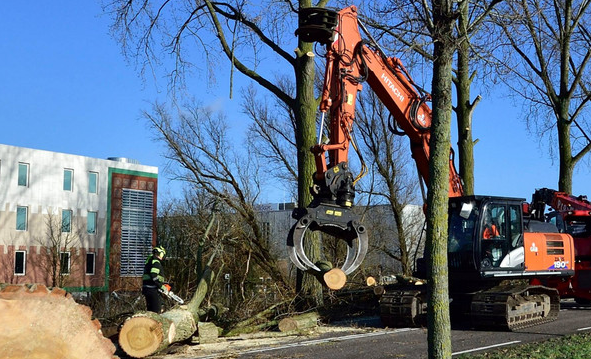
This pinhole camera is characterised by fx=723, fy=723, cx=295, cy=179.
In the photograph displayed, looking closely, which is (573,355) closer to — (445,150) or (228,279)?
(445,150)

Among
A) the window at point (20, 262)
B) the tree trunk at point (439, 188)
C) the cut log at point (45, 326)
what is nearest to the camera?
the cut log at point (45, 326)

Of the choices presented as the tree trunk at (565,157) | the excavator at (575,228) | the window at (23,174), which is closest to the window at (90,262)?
the window at (23,174)

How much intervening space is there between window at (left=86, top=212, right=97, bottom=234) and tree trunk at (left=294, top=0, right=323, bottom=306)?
107 feet

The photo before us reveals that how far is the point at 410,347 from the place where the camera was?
11.5 m

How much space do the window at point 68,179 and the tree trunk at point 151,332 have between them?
34723 millimetres

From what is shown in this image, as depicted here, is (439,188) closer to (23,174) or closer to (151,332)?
(151,332)

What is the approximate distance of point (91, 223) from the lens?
1811 inches

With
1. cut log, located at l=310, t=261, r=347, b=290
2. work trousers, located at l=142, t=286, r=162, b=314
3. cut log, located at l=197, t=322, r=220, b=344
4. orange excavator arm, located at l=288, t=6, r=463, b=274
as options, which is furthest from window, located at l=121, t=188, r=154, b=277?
cut log, located at l=310, t=261, r=347, b=290

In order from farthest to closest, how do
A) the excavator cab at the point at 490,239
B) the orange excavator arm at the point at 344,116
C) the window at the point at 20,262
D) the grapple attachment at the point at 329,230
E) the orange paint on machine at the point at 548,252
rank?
the window at the point at 20,262 < the orange paint on machine at the point at 548,252 < the excavator cab at the point at 490,239 < the orange excavator arm at the point at 344,116 < the grapple attachment at the point at 329,230

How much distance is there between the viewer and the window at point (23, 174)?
4135 cm

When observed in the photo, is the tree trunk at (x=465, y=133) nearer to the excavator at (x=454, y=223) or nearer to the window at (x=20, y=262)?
the excavator at (x=454, y=223)

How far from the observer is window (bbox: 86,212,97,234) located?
45719 millimetres

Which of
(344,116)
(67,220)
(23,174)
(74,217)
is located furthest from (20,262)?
(344,116)

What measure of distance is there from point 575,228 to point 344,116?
10.2 m
